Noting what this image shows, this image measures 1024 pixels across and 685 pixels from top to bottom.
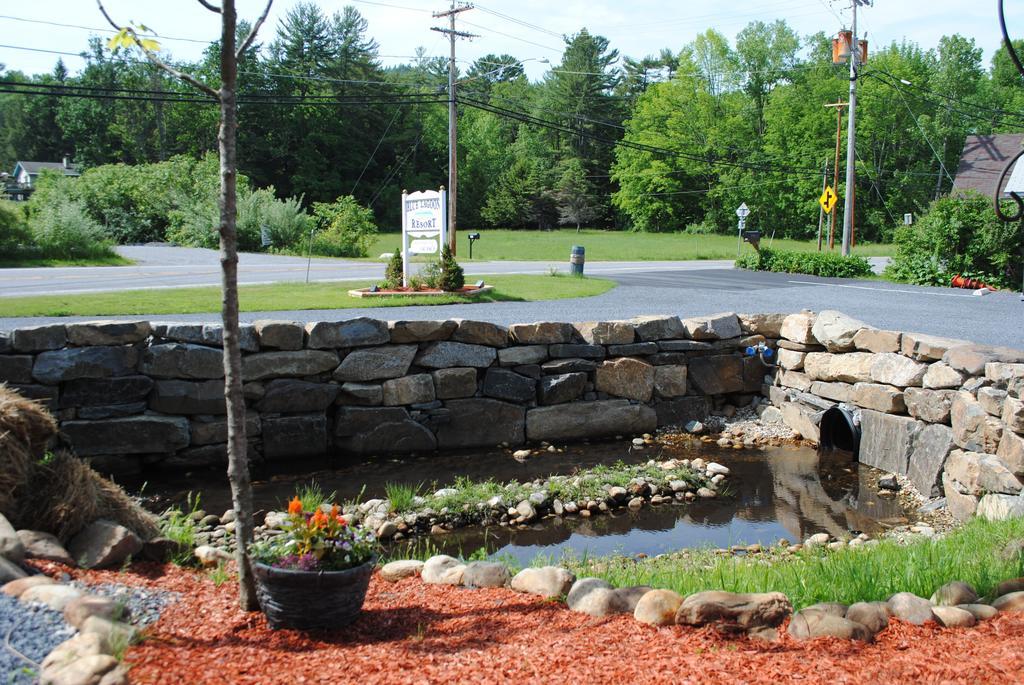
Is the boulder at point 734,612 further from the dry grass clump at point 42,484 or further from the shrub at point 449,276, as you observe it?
the shrub at point 449,276

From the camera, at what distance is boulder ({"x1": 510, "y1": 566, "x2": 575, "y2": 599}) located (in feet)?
14.0

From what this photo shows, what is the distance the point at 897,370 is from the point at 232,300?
7.12 metres

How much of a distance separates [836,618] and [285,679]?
214 centimetres

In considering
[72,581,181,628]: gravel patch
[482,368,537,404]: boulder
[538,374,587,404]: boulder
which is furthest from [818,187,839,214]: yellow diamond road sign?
[72,581,181,628]: gravel patch

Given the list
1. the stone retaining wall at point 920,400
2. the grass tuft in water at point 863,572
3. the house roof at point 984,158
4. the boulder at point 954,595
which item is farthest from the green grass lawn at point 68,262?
the house roof at point 984,158

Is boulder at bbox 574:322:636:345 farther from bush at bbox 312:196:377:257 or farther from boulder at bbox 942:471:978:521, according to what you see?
bush at bbox 312:196:377:257

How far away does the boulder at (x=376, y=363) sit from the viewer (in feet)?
30.0

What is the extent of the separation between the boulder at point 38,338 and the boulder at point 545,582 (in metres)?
5.74

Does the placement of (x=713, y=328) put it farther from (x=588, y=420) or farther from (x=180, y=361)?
(x=180, y=361)

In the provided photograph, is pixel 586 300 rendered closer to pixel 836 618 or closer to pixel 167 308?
pixel 167 308

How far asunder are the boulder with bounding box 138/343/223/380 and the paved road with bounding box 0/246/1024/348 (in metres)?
3.62

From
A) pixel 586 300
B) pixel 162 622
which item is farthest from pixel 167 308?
pixel 162 622

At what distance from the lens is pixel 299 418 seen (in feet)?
29.7

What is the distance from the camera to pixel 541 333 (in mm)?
9914
